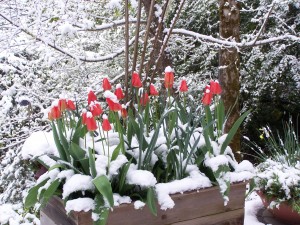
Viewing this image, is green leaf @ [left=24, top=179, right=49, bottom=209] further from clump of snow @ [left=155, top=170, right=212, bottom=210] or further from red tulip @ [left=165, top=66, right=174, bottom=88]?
red tulip @ [left=165, top=66, right=174, bottom=88]

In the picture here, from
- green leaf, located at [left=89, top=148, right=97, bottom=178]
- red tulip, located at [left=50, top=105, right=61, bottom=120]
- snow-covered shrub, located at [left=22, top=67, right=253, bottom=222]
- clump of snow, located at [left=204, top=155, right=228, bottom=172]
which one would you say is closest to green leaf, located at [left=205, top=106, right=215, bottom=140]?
snow-covered shrub, located at [left=22, top=67, right=253, bottom=222]

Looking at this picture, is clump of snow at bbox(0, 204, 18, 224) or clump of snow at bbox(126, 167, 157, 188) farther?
clump of snow at bbox(0, 204, 18, 224)

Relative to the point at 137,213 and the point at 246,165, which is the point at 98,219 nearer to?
the point at 137,213

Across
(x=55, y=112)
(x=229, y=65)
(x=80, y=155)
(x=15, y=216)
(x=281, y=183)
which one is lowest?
(x=15, y=216)

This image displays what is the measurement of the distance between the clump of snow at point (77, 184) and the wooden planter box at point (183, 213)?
85 millimetres

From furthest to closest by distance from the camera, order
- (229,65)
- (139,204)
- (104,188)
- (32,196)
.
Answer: (229,65), (32,196), (139,204), (104,188)

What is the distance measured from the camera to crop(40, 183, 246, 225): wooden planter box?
1742 millimetres

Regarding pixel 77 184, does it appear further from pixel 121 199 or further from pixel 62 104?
pixel 62 104

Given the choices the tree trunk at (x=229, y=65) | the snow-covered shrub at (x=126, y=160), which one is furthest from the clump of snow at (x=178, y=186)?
the tree trunk at (x=229, y=65)

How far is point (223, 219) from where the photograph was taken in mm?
2006

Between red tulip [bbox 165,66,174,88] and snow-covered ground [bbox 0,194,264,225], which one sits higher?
red tulip [bbox 165,66,174,88]

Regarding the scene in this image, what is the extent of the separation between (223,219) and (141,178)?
1.59ft

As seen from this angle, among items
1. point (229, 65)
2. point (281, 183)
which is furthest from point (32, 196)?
point (229, 65)

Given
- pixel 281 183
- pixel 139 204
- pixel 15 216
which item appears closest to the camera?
pixel 139 204
